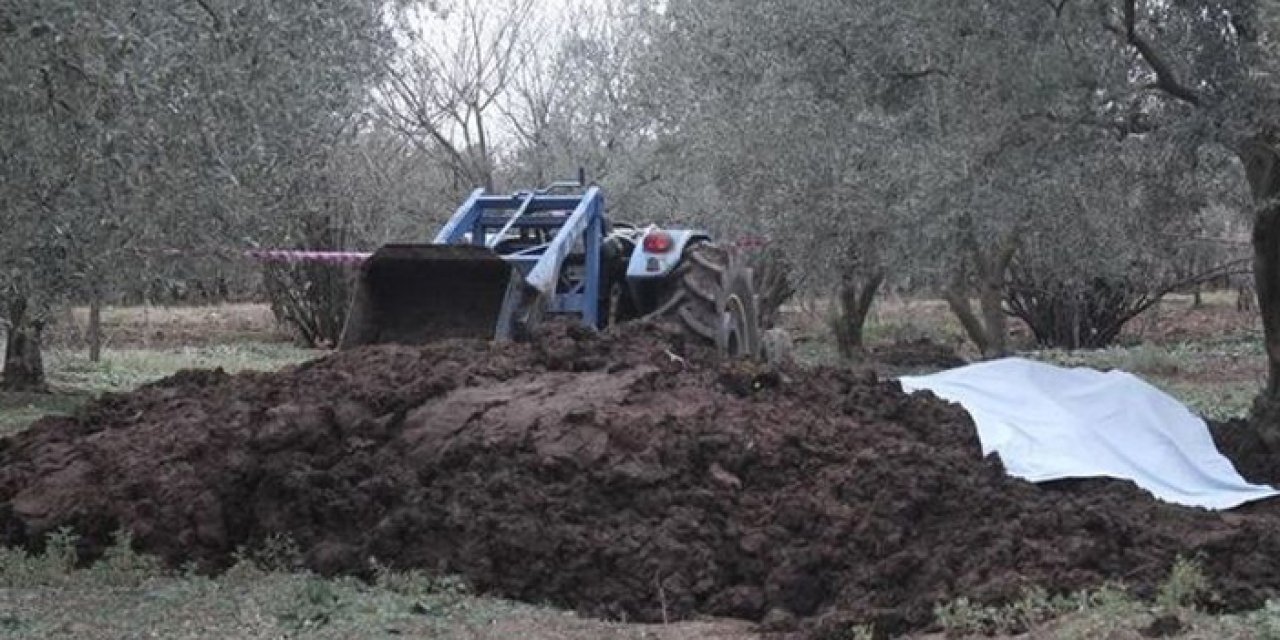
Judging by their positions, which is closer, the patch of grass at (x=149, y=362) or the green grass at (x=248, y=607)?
the green grass at (x=248, y=607)

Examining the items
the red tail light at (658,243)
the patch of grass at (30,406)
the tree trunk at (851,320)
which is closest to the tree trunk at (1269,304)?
the red tail light at (658,243)

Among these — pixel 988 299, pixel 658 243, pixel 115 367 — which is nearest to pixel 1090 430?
pixel 658 243

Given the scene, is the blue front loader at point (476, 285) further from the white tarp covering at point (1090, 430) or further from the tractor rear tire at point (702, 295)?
the white tarp covering at point (1090, 430)

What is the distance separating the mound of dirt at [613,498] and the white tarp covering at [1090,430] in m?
0.44

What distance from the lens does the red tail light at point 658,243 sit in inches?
461

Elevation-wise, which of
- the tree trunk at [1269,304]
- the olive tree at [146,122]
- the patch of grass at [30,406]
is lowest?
the patch of grass at [30,406]

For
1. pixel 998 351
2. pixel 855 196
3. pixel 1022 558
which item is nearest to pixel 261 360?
pixel 998 351

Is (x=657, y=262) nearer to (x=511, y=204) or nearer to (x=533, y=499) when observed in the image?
(x=511, y=204)

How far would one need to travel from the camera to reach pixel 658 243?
11.7 metres

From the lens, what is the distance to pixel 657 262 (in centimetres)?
1161

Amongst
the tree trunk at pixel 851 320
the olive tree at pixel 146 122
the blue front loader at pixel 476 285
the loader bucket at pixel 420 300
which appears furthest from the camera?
the tree trunk at pixel 851 320

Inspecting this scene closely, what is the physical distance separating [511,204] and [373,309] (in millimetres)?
1650

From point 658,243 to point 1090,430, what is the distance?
11.8ft

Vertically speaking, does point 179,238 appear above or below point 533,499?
above
